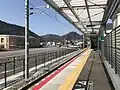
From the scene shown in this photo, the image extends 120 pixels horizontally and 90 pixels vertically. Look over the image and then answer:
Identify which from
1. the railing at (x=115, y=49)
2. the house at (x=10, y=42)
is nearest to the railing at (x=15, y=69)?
the railing at (x=115, y=49)

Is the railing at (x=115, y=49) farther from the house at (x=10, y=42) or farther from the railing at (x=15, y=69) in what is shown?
the house at (x=10, y=42)

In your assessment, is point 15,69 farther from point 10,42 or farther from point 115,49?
point 10,42

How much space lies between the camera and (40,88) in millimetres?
9961

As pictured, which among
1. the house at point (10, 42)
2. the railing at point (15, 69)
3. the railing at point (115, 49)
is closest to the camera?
the railing at point (115, 49)

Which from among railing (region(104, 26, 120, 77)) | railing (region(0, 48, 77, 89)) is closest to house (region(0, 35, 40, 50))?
railing (region(0, 48, 77, 89))

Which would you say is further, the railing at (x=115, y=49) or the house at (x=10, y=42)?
the house at (x=10, y=42)

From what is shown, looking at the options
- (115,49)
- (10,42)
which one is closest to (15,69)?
(115,49)

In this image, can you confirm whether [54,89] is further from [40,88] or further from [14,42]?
[14,42]

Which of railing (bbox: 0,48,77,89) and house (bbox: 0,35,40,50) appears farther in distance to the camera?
house (bbox: 0,35,40,50)

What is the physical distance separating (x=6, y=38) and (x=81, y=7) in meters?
57.6

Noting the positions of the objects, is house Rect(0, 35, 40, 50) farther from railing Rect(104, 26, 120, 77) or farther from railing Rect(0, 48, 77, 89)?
railing Rect(104, 26, 120, 77)

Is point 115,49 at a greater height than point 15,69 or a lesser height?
greater

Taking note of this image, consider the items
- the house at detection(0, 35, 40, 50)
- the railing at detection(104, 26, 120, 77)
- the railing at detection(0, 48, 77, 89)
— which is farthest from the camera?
the house at detection(0, 35, 40, 50)

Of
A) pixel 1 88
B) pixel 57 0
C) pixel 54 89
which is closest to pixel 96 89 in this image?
pixel 54 89
